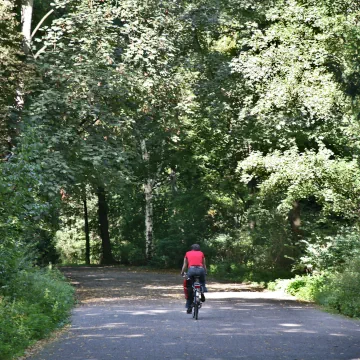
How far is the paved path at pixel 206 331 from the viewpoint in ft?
37.1

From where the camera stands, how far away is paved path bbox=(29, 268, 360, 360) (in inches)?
446

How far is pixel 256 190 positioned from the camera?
34625 millimetres

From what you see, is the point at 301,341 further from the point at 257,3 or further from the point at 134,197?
the point at 134,197

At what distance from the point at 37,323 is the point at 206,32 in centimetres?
2100

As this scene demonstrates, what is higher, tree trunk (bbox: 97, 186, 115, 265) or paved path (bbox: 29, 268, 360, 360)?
tree trunk (bbox: 97, 186, 115, 265)

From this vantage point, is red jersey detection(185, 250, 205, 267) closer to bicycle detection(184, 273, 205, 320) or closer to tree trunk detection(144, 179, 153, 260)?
bicycle detection(184, 273, 205, 320)

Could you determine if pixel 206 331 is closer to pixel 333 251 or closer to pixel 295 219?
pixel 333 251

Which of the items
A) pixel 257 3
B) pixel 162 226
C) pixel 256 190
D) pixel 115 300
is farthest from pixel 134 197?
pixel 115 300

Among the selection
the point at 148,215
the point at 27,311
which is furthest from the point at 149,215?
the point at 27,311

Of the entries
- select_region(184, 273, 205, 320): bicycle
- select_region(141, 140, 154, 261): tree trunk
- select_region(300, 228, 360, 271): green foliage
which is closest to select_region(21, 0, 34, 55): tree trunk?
select_region(300, 228, 360, 271): green foliage

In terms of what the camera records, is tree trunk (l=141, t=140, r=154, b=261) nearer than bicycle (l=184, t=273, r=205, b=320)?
No

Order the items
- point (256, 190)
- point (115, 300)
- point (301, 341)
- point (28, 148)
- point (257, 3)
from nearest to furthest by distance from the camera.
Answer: point (301, 341), point (28, 148), point (115, 300), point (257, 3), point (256, 190)

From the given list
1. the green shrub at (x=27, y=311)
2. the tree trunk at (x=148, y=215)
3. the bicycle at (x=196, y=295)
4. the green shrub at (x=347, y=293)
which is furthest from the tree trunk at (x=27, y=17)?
the tree trunk at (x=148, y=215)

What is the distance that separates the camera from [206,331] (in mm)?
14578
